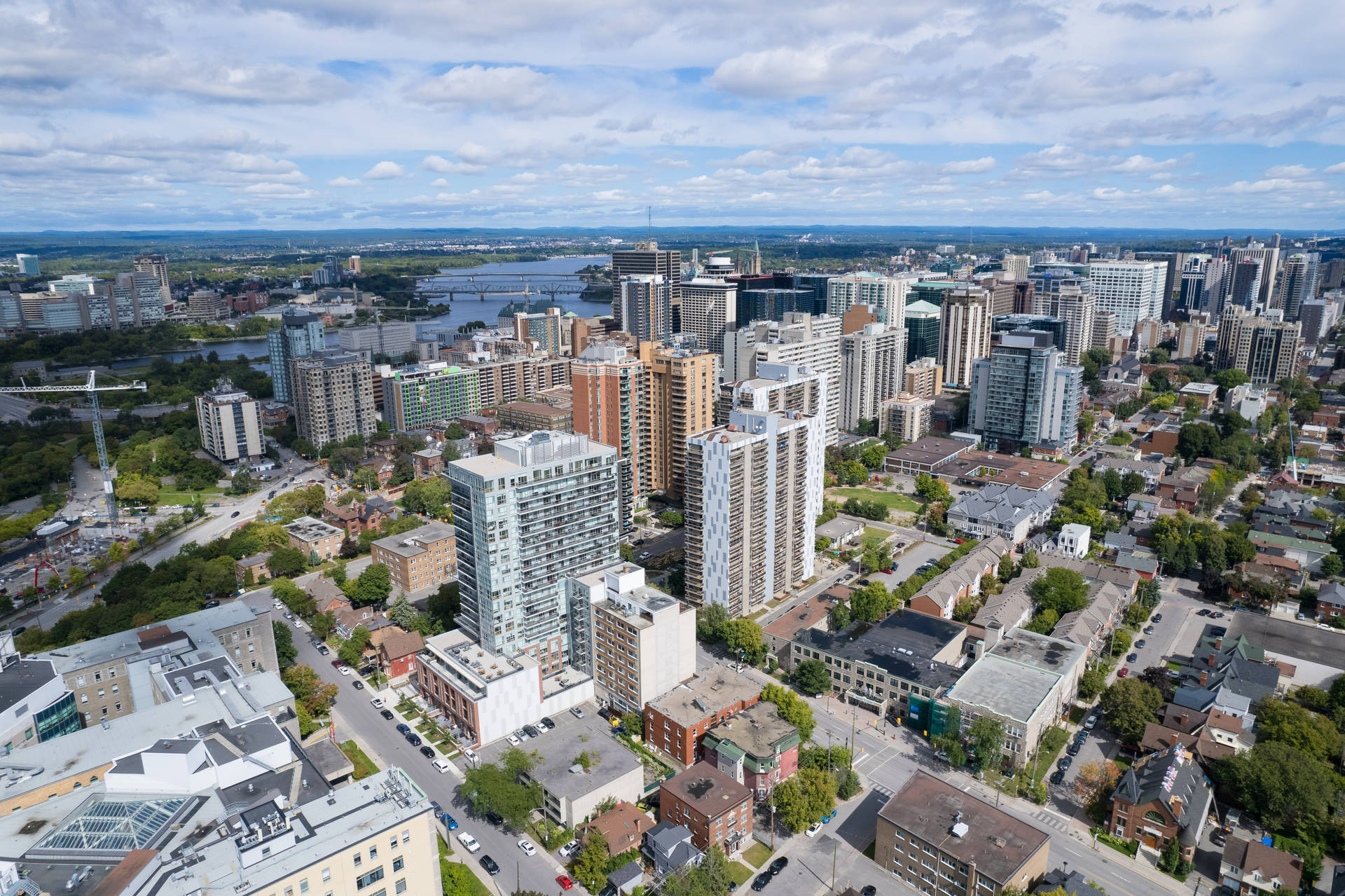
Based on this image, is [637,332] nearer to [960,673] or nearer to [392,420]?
[392,420]

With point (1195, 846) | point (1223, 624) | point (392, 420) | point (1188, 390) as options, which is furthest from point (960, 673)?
point (1188, 390)

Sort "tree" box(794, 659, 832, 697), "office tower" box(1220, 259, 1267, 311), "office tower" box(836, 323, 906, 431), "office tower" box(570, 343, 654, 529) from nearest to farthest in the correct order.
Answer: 1. "tree" box(794, 659, 832, 697)
2. "office tower" box(570, 343, 654, 529)
3. "office tower" box(836, 323, 906, 431)
4. "office tower" box(1220, 259, 1267, 311)

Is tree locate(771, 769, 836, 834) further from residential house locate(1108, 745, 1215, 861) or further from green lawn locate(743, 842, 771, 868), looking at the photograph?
residential house locate(1108, 745, 1215, 861)

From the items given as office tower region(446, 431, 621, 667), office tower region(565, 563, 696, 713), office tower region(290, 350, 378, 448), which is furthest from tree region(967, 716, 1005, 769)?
office tower region(290, 350, 378, 448)

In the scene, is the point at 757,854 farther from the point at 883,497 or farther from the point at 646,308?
the point at 646,308

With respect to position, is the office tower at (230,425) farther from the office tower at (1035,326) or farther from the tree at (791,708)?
the office tower at (1035,326)

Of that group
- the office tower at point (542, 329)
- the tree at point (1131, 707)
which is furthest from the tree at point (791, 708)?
the office tower at point (542, 329)

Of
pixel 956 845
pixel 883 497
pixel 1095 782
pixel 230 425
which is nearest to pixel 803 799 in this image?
pixel 956 845
